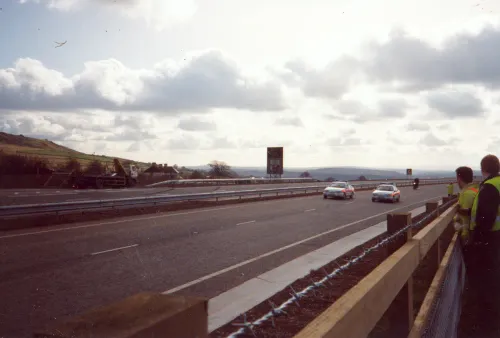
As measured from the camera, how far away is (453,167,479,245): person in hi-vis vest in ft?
22.0

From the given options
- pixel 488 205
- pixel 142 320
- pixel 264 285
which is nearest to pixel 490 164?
pixel 488 205

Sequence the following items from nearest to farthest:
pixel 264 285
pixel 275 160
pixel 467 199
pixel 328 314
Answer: pixel 328 314 → pixel 467 199 → pixel 264 285 → pixel 275 160

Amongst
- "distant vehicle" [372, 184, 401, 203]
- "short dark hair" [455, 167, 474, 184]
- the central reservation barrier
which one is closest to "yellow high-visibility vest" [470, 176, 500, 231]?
"short dark hair" [455, 167, 474, 184]

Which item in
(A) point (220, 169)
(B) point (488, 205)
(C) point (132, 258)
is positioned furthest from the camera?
(A) point (220, 169)

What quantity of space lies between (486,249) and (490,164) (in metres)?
1.09

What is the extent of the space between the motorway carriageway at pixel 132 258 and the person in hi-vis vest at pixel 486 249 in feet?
13.9

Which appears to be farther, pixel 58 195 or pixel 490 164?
pixel 58 195

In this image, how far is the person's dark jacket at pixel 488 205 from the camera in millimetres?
5816

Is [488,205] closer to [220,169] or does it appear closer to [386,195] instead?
[386,195]

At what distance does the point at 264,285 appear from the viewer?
348 inches

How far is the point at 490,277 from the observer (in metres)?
5.92

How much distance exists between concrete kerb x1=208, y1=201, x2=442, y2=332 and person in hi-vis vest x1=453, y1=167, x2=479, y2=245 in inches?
126

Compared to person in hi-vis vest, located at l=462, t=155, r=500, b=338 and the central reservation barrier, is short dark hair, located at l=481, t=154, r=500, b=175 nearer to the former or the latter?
person in hi-vis vest, located at l=462, t=155, r=500, b=338

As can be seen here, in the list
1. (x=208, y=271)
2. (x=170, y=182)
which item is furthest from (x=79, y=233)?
(x=170, y=182)
